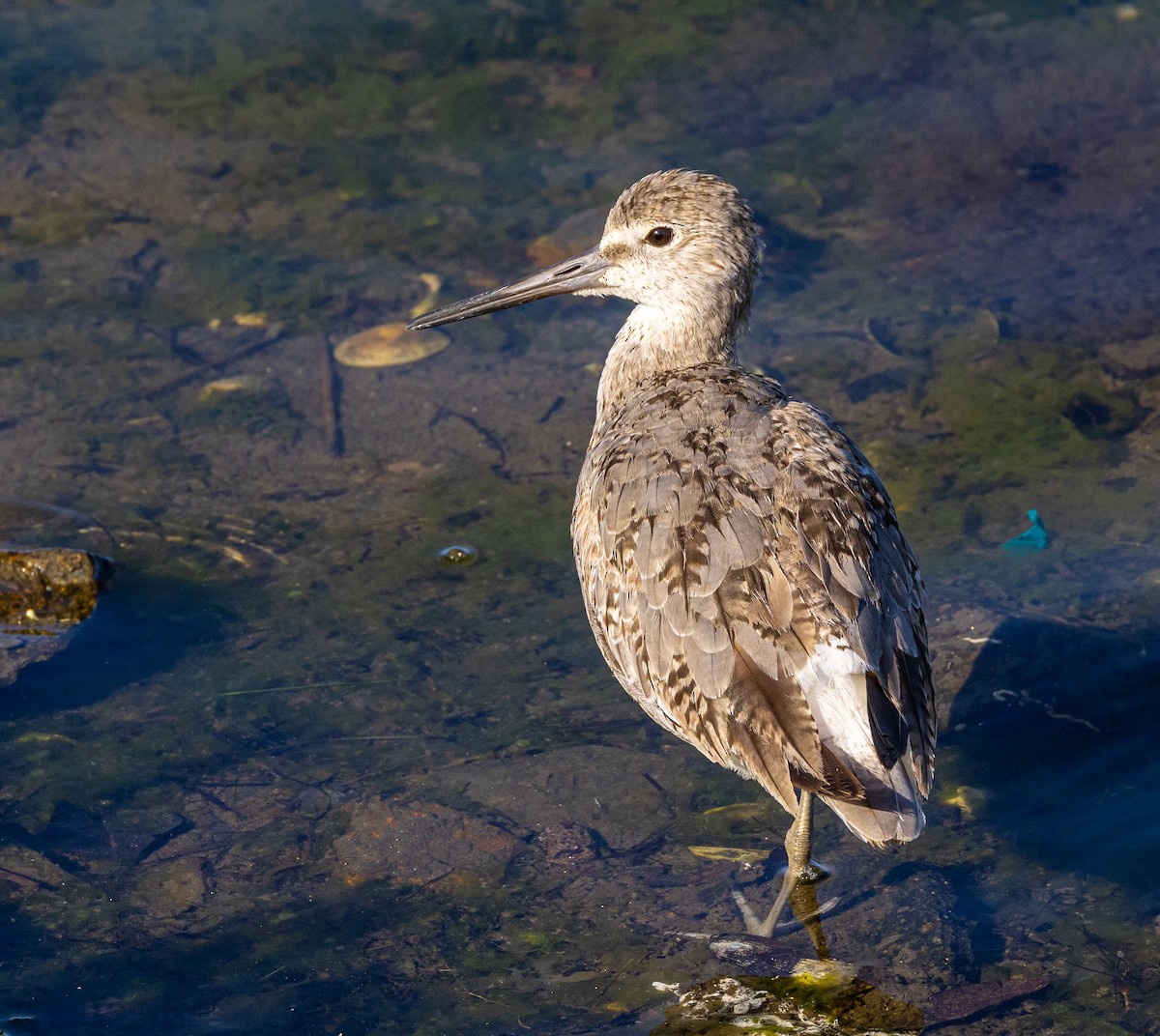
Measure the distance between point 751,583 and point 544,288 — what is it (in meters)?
1.87

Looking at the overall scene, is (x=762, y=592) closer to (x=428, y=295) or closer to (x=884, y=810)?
(x=884, y=810)

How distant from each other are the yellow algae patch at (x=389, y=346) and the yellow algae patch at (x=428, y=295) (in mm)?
117

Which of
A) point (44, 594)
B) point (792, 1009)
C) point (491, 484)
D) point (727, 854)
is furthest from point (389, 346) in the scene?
point (792, 1009)

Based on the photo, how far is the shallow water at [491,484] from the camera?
3.94 meters

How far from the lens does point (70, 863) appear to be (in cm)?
413

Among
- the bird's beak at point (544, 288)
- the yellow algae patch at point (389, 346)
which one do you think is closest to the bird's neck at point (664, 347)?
the bird's beak at point (544, 288)

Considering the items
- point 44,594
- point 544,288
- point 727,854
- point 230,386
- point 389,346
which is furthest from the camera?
point 389,346

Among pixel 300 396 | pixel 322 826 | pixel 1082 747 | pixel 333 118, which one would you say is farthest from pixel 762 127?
pixel 322 826

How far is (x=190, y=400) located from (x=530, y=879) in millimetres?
3096

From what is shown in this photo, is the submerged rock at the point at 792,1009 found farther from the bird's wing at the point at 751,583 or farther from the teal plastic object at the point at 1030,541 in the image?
the teal plastic object at the point at 1030,541

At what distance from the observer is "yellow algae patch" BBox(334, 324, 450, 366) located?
6.53 metres

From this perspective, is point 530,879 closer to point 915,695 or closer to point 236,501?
point 915,695

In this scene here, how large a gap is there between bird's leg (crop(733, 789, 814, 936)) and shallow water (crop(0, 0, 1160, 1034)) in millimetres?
70

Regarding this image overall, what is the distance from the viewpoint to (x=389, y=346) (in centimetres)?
659
